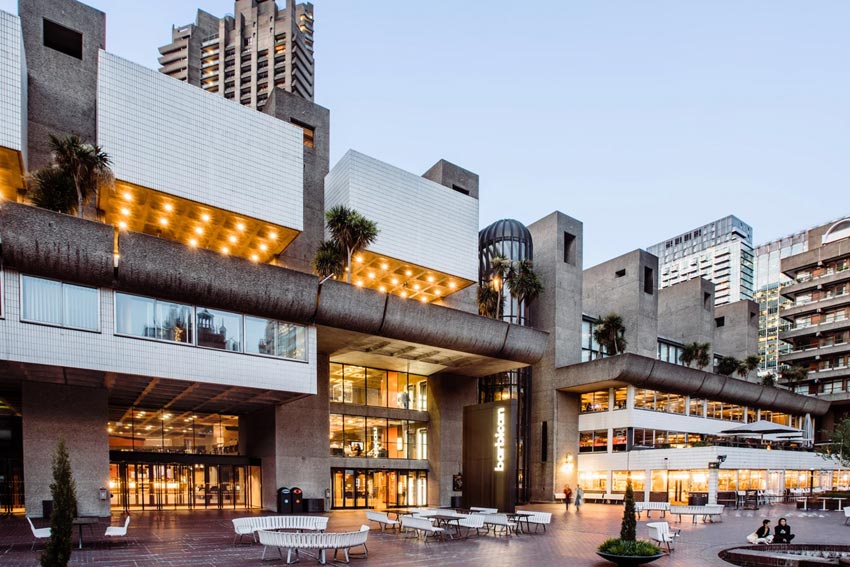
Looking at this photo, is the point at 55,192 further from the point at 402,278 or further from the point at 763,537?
the point at 763,537

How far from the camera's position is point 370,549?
1549cm

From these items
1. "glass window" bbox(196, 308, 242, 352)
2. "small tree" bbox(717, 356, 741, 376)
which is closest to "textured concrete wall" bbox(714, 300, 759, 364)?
"small tree" bbox(717, 356, 741, 376)

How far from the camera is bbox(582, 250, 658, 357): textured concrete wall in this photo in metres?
46.7

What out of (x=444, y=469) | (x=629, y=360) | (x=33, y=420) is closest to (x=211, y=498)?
(x=33, y=420)

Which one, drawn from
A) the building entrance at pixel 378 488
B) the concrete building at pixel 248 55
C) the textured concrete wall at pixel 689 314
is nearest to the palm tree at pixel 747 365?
the textured concrete wall at pixel 689 314

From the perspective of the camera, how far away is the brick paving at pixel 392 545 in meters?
13.5

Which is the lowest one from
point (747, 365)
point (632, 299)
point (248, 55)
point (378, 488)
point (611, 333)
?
point (378, 488)

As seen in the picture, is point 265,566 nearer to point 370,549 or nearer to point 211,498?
point 370,549

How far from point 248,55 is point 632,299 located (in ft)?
308

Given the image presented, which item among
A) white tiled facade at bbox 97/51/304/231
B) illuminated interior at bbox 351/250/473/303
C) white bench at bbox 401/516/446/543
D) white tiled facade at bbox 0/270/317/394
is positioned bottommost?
white bench at bbox 401/516/446/543

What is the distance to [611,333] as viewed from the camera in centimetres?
4450

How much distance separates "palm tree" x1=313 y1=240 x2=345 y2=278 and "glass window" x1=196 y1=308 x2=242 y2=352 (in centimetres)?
581

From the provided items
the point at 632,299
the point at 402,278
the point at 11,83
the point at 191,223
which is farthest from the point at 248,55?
the point at 11,83

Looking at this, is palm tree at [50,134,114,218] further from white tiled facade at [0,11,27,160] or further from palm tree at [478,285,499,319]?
palm tree at [478,285,499,319]
